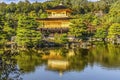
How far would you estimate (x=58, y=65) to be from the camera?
28.1 m

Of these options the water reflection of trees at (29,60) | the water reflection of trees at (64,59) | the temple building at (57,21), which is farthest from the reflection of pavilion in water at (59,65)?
the temple building at (57,21)

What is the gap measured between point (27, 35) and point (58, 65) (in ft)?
36.4

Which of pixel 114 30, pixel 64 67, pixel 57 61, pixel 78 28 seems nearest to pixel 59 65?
pixel 64 67

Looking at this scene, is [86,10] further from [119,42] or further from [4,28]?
[4,28]

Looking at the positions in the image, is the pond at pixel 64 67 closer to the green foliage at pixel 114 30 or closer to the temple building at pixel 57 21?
the temple building at pixel 57 21

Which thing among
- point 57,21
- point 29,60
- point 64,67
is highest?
point 57,21

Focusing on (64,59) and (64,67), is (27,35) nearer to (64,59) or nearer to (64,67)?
(64,59)

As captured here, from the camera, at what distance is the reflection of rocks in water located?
86.3ft

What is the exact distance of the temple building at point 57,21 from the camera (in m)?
48.1

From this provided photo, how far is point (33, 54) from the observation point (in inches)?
1318

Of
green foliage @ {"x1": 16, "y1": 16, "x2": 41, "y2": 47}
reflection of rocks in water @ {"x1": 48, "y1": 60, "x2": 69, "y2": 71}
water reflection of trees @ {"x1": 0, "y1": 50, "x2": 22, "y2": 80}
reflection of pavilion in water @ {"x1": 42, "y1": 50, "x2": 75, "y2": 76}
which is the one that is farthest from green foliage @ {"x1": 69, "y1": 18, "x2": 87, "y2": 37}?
water reflection of trees @ {"x1": 0, "y1": 50, "x2": 22, "y2": 80}

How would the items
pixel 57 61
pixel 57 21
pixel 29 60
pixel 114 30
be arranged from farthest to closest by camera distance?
pixel 57 21 < pixel 114 30 < pixel 57 61 < pixel 29 60

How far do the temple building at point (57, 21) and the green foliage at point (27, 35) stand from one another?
26.8 feet

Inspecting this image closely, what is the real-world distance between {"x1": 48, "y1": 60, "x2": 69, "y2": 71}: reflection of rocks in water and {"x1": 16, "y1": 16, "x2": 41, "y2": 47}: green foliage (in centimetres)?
821
